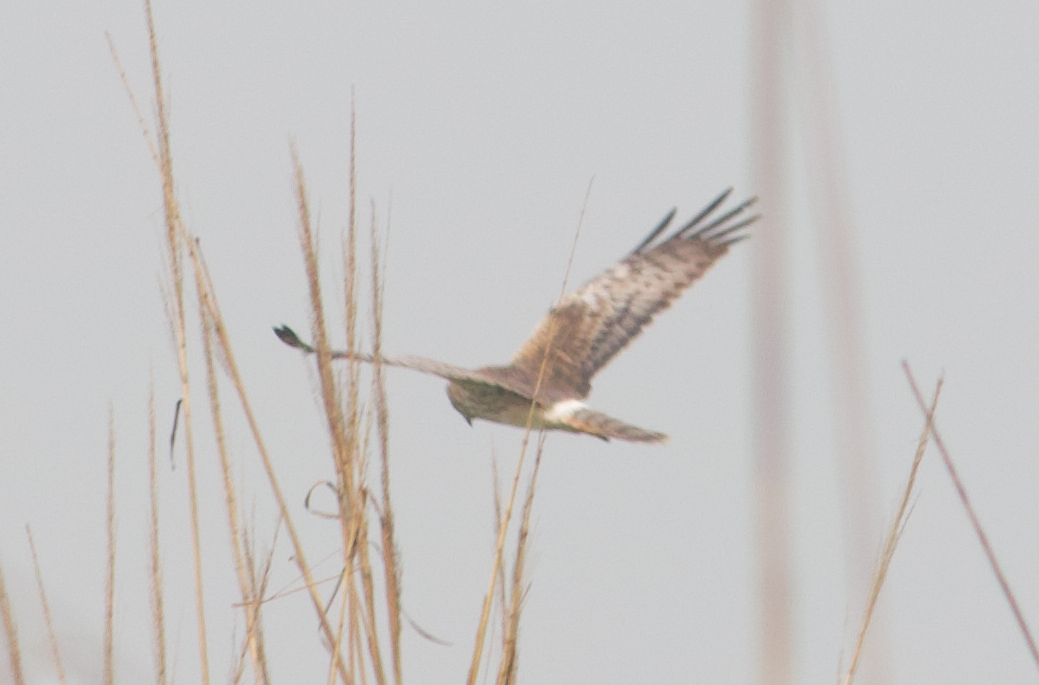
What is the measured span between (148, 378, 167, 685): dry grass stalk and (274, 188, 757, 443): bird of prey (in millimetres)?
355

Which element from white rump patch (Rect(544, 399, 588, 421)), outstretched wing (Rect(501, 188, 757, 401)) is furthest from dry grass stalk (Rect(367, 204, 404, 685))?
outstretched wing (Rect(501, 188, 757, 401))

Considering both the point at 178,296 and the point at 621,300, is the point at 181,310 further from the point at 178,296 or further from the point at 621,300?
the point at 621,300

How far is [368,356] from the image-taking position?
2.72 feet

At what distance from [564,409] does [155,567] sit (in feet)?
2.88

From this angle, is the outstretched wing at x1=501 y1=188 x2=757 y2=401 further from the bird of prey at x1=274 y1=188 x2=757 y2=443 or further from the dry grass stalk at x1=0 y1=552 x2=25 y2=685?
the dry grass stalk at x1=0 y1=552 x2=25 y2=685

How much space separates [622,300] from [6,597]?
153 cm

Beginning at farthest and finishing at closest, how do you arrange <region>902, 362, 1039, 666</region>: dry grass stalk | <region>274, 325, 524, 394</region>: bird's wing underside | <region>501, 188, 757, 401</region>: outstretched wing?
<region>501, 188, 757, 401</region>: outstretched wing
<region>274, 325, 524, 394</region>: bird's wing underside
<region>902, 362, 1039, 666</region>: dry grass stalk

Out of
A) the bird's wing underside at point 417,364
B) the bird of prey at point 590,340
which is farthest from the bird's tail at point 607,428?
the bird's wing underside at point 417,364

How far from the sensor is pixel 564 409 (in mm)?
1673

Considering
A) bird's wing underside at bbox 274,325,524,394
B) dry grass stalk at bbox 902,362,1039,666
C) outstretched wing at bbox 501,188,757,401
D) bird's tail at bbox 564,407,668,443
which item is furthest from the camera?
outstretched wing at bbox 501,188,757,401

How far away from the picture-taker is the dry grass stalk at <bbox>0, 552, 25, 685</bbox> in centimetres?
87

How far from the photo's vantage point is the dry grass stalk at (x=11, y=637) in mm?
873

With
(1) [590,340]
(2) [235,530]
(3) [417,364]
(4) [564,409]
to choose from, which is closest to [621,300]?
(1) [590,340]

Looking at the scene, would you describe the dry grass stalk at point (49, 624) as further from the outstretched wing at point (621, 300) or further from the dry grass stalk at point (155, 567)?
the outstretched wing at point (621, 300)
